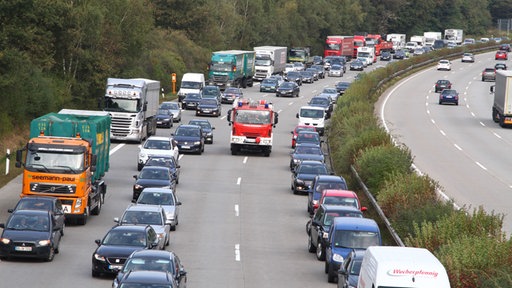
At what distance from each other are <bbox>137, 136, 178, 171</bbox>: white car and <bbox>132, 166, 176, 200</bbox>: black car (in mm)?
6835

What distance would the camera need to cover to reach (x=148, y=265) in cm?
2534

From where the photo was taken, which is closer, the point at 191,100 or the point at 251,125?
the point at 251,125

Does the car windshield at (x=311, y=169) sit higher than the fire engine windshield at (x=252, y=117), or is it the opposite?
the fire engine windshield at (x=252, y=117)

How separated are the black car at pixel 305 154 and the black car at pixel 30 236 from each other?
20.6 m

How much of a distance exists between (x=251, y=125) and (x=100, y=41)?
20.3 m

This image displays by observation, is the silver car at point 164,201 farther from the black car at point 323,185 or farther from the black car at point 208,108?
the black car at point 208,108

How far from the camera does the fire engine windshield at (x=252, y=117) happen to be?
58.0 meters

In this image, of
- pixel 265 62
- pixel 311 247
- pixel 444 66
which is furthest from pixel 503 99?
pixel 444 66

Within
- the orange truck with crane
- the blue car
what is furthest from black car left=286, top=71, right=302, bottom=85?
the blue car

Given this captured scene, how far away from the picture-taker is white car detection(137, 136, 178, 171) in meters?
50.2

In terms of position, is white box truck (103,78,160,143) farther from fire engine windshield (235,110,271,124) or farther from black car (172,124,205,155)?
fire engine windshield (235,110,271,124)

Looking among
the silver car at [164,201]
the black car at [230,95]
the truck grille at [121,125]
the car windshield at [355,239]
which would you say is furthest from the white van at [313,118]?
the car windshield at [355,239]

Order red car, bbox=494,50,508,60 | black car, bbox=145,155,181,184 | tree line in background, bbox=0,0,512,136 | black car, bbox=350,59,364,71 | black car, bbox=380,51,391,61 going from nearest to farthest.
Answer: black car, bbox=145,155,181,184, tree line in background, bbox=0,0,512,136, black car, bbox=350,59,364,71, red car, bbox=494,50,508,60, black car, bbox=380,51,391,61

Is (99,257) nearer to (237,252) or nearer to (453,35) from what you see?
(237,252)
